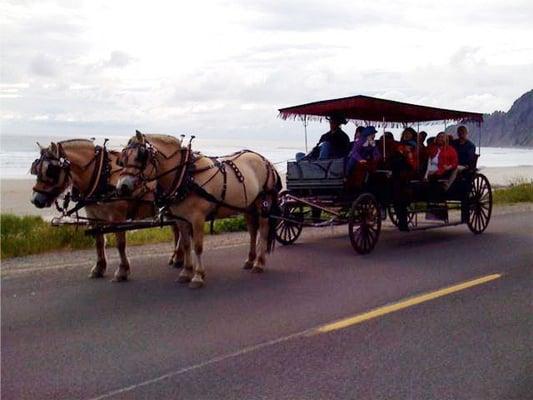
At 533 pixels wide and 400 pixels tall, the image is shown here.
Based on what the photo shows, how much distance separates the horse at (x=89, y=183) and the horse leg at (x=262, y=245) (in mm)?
1616

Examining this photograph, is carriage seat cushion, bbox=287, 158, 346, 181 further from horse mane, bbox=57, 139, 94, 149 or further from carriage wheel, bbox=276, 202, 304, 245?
horse mane, bbox=57, 139, 94, 149

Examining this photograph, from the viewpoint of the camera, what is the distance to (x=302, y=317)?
7.13 metres

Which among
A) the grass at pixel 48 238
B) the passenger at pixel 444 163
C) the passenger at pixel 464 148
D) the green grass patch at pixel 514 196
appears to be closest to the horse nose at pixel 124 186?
the grass at pixel 48 238

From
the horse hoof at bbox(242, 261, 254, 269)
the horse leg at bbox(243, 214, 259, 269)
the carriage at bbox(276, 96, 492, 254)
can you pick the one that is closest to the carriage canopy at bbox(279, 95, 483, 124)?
the carriage at bbox(276, 96, 492, 254)

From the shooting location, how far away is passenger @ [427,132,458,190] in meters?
13.4

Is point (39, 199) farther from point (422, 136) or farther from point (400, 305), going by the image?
point (422, 136)

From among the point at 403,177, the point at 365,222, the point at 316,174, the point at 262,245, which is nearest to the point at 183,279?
the point at 262,245

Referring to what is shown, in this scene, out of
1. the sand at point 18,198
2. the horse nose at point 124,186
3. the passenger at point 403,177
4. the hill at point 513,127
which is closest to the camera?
the horse nose at point 124,186

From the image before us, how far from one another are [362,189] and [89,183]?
4.79m

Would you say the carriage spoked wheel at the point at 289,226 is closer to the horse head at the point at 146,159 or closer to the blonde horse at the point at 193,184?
the blonde horse at the point at 193,184

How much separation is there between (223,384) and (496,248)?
7768 mm

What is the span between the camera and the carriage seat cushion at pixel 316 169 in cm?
1137

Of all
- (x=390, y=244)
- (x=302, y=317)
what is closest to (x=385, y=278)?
(x=302, y=317)

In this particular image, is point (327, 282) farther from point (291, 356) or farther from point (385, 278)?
point (291, 356)
